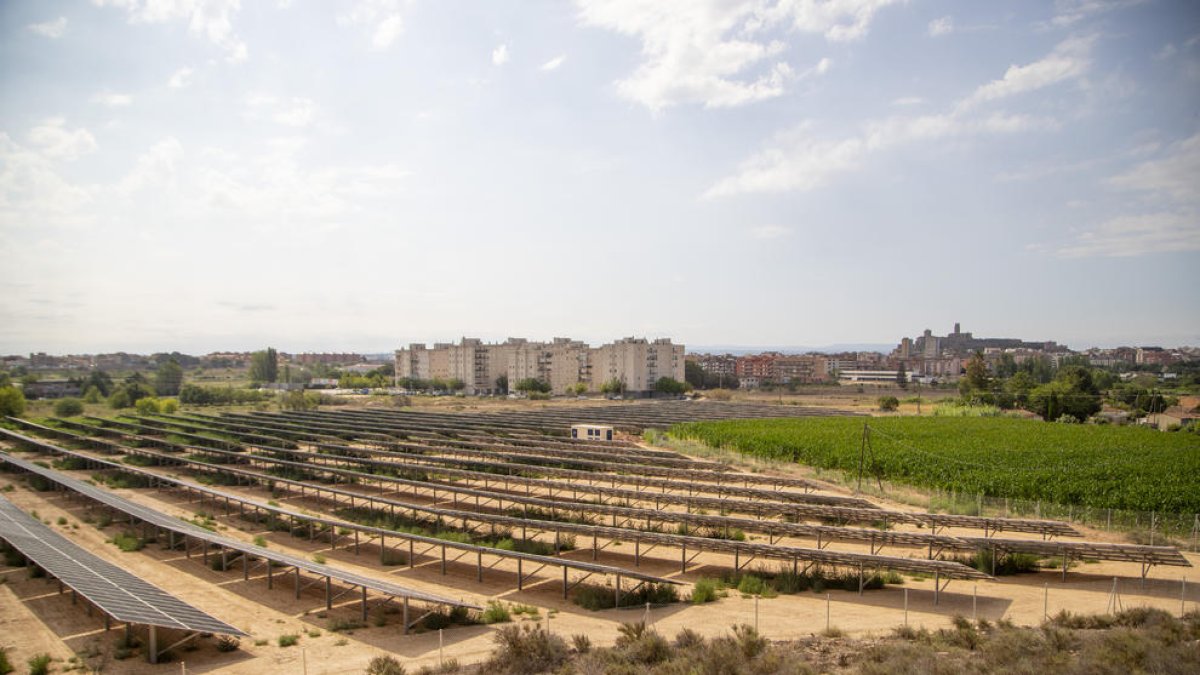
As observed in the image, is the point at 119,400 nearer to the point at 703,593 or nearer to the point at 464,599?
the point at 464,599

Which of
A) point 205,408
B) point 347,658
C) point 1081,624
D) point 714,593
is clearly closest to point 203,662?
point 347,658

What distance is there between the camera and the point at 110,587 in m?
15.0

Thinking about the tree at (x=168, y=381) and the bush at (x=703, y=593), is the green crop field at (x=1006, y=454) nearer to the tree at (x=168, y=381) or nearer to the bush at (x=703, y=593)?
the bush at (x=703, y=593)

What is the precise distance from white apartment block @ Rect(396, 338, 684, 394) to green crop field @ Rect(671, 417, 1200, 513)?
54.8m

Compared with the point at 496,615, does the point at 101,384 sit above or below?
above

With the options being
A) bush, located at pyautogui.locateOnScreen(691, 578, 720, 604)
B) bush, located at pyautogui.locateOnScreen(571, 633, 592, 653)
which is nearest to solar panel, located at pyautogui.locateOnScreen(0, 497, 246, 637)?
bush, located at pyautogui.locateOnScreen(571, 633, 592, 653)

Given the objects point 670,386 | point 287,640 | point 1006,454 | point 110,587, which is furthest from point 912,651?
point 670,386

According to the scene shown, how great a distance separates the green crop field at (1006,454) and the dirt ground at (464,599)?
765 centimetres

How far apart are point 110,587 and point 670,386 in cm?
9454

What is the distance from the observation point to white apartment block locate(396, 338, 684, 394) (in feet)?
366

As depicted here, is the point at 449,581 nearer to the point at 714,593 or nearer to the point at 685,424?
the point at 714,593

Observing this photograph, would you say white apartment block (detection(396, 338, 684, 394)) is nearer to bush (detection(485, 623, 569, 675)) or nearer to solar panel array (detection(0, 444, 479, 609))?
solar panel array (detection(0, 444, 479, 609))

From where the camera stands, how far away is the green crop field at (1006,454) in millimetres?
26984

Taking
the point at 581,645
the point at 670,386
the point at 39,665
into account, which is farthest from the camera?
the point at 670,386
